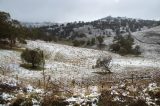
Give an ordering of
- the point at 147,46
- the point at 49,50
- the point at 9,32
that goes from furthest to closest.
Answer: the point at 147,46
the point at 49,50
the point at 9,32

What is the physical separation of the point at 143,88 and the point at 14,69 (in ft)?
91.0

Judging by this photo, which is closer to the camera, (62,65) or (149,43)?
(62,65)

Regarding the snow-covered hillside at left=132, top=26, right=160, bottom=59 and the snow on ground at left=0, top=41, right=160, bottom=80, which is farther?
the snow-covered hillside at left=132, top=26, right=160, bottom=59

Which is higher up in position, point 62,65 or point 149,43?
point 62,65

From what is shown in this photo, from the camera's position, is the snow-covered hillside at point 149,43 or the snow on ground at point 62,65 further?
the snow-covered hillside at point 149,43

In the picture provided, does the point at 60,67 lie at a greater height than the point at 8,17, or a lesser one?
lesser

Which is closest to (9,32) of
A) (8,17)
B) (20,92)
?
(8,17)

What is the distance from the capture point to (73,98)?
28703 millimetres

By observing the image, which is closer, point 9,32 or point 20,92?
point 20,92

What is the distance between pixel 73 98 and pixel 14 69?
26.4 metres

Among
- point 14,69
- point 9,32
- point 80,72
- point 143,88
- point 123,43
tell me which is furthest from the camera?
point 123,43

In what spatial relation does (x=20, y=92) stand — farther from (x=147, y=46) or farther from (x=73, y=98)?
(x=147, y=46)

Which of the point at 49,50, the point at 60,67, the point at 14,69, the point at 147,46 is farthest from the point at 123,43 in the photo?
the point at 14,69

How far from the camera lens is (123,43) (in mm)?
137250
